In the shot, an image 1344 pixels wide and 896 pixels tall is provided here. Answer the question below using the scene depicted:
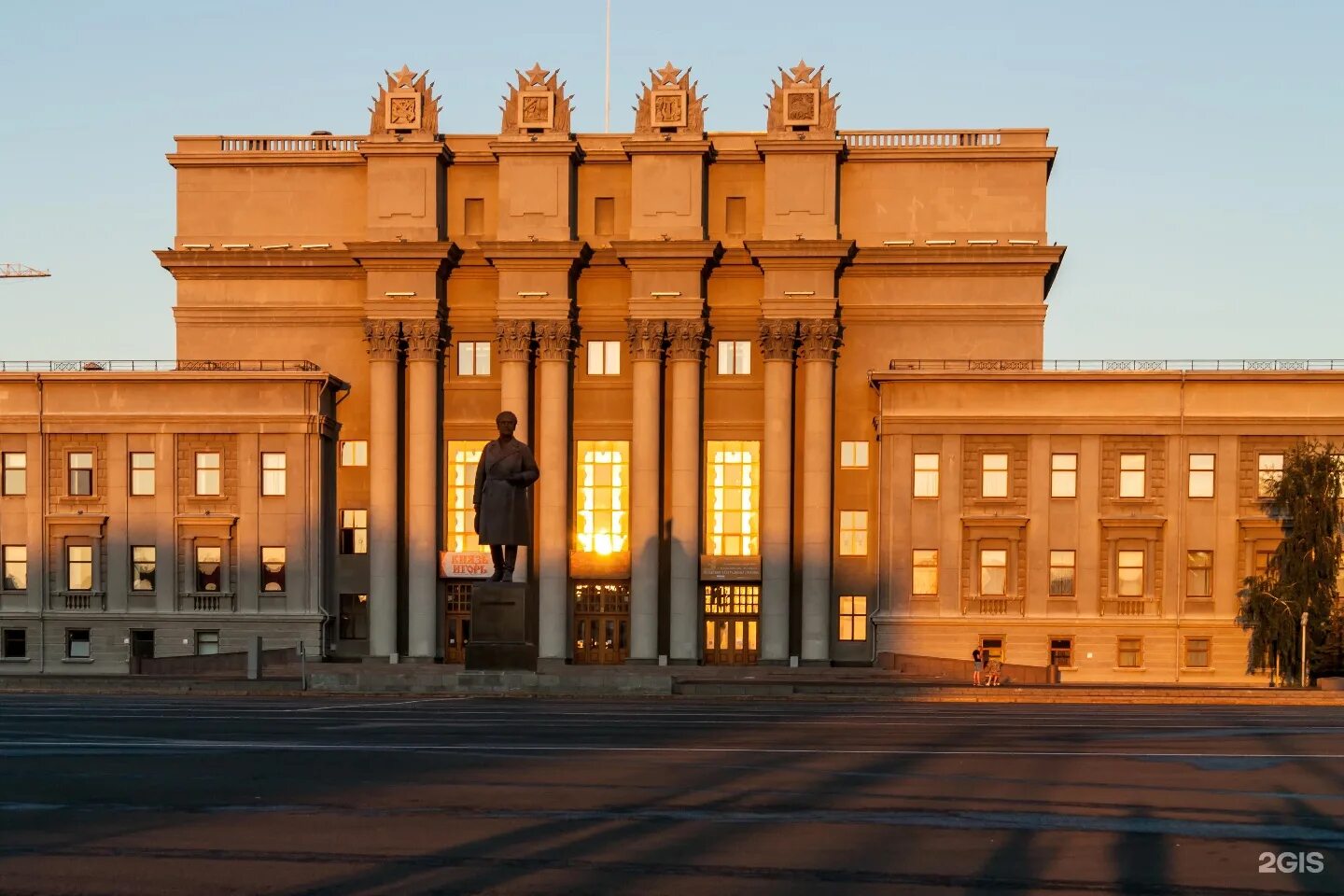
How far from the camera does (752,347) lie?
7569cm

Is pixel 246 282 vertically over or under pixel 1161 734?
over

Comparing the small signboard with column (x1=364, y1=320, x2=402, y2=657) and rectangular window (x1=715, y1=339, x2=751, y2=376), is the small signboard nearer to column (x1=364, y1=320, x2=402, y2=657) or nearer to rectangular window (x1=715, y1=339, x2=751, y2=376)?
column (x1=364, y1=320, x2=402, y2=657)

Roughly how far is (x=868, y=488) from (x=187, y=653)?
2969 cm

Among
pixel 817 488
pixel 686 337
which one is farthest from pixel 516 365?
pixel 817 488

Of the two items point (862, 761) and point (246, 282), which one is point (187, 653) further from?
point (862, 761)

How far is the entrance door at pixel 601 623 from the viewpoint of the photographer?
7531cm

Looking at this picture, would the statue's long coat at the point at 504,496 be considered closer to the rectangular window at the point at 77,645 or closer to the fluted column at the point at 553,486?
the fluted column at the point at 553,486

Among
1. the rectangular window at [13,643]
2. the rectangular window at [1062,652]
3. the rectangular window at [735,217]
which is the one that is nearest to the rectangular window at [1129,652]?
the rectangular window at [1062,652]

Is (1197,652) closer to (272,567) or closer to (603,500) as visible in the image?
(603,500)

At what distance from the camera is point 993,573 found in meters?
70.8

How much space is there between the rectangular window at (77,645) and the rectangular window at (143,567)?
294cm

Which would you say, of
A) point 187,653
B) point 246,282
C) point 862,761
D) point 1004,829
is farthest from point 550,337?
point 1004,829

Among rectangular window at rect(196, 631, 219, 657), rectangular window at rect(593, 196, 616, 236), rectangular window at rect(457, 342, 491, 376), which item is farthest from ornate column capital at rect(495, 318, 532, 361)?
rectangular window at rect(196, 631, 219, 657)

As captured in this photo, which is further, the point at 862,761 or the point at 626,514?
the point at 626,514
